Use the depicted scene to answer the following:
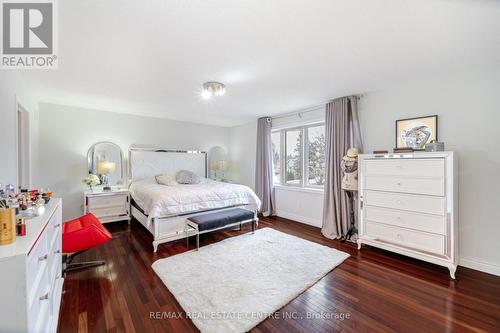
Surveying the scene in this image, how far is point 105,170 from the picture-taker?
4223 millimetres

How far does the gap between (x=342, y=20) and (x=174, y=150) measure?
15.0 ft

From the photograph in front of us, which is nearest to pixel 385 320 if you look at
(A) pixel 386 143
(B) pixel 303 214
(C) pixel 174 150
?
(A) pixel 386 143

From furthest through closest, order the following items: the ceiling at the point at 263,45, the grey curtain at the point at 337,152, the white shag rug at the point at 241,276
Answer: the grey curtain at the point at 337,152
the white shag rug at the point at 241,276
the ceiling at the point at 263,45

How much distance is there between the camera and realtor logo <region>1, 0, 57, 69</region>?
5.13 ft

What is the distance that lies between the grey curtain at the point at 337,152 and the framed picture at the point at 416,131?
22.1 inches

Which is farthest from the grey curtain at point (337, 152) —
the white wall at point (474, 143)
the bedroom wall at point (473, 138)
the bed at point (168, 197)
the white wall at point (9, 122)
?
the white wall at point (9, 122)

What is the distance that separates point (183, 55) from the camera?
2.21 metres

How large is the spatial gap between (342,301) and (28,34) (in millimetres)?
3786

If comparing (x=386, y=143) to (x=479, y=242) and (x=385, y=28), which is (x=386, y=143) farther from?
(x=385, y=28)

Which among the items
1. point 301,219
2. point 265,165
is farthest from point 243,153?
point 301,219

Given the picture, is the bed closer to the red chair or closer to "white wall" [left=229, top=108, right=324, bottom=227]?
the red chair

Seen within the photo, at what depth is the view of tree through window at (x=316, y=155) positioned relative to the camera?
4.33 meters

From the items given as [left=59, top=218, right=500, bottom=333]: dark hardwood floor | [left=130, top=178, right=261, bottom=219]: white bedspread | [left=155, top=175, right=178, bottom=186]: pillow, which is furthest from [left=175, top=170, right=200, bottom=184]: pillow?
[left=59, top=218, right=500, bottom=333]: dark hardwood floor

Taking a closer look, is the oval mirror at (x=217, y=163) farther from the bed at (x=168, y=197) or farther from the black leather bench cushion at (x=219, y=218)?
the black leather bench cushion at (x=219, y=218)
